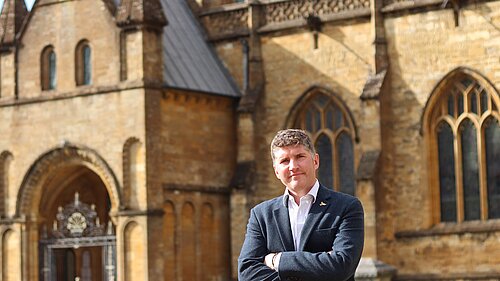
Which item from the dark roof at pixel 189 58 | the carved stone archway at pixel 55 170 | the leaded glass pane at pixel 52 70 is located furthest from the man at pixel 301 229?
the leaded glass pane at pixel 52 70

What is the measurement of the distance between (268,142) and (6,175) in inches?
264

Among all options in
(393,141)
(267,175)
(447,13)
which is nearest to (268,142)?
(267,175)

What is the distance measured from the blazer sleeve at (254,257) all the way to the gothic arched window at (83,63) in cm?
2422

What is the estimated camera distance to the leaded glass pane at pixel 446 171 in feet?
93.0

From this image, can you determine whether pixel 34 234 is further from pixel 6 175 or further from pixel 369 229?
pixel 369 229

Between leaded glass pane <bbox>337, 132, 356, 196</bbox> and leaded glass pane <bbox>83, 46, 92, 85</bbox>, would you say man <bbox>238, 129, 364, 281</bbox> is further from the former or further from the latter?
leaded glass pane <bbox>83, 46, 92, 85</bbox>

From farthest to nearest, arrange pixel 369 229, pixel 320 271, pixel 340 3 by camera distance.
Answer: pixel 340 3, pixel 369 229, pixel 320 271

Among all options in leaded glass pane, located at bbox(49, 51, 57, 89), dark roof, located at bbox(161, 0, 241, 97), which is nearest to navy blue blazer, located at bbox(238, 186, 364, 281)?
dark roof, located at bbox(161, 0, 241, 97)

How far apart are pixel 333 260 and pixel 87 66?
24774mm

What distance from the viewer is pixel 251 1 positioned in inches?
1225

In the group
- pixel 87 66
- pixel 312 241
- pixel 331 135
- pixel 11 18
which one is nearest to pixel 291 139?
pixel 312 241

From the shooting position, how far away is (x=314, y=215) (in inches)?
224

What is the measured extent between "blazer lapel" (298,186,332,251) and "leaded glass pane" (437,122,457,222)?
22986mm

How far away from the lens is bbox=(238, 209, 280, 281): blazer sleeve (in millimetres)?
5707
